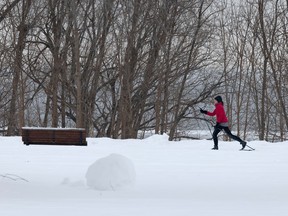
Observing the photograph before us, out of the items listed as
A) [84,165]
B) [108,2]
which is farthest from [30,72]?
[108,2]

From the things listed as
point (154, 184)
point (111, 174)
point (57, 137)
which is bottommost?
point (154, 184)

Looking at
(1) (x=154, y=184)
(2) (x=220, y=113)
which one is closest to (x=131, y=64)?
(2) (x=220, y=113)

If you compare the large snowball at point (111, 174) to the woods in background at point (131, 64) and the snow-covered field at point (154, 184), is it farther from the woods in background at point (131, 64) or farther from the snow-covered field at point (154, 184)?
the woods in background at point (131, 64)

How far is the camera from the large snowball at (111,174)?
27.7 ft

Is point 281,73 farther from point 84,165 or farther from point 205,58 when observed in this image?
point 84,165

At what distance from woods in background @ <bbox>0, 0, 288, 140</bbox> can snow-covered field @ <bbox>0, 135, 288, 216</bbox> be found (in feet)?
42.6

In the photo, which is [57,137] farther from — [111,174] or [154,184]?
[111,174]

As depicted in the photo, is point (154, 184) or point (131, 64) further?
point (131, 64)

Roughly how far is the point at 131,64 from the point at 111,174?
76.9 ft

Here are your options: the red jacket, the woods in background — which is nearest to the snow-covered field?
the red jacket

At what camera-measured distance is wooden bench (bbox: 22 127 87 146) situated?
13.1 m

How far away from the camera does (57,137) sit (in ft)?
43.7

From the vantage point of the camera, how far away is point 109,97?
118 feet

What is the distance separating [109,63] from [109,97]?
2403 millimetres
